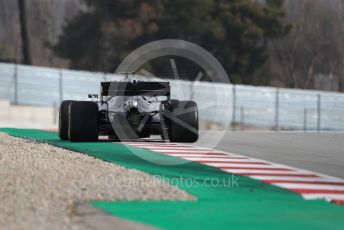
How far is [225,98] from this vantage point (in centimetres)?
4650

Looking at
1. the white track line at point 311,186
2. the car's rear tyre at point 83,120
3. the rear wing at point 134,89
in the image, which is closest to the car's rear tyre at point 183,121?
the rear wing at point 134,89

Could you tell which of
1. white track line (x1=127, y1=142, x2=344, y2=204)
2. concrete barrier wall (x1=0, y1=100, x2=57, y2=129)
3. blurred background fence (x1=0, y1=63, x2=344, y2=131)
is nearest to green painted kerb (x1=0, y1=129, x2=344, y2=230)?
white track line (x1=127, y1=142, x2=344, y2=204)

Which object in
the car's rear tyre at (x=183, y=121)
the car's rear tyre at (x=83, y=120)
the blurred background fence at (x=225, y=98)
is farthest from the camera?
the blurred background fence at (x=225, y=98)

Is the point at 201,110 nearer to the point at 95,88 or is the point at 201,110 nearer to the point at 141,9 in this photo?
the point at 95,88

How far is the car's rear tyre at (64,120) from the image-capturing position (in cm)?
1977

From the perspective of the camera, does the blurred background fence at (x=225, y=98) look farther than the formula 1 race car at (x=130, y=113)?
Yes

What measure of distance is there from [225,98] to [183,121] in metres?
27.3

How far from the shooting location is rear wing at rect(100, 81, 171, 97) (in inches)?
742

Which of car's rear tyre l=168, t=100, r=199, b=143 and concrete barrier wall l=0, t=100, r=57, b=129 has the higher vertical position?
car's rear tyre l=168, t=100, r=199, b=143

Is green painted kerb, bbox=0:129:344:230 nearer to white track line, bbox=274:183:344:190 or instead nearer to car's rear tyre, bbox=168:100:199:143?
white track line, bbox=274:183:344:190

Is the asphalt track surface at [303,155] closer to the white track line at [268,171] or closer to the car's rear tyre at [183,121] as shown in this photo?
the white track line at [268,171]

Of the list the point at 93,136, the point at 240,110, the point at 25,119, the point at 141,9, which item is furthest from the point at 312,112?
the point at 93,136

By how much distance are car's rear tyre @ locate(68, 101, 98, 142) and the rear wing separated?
504mm

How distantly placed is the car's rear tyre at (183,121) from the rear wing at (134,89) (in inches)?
17.2
